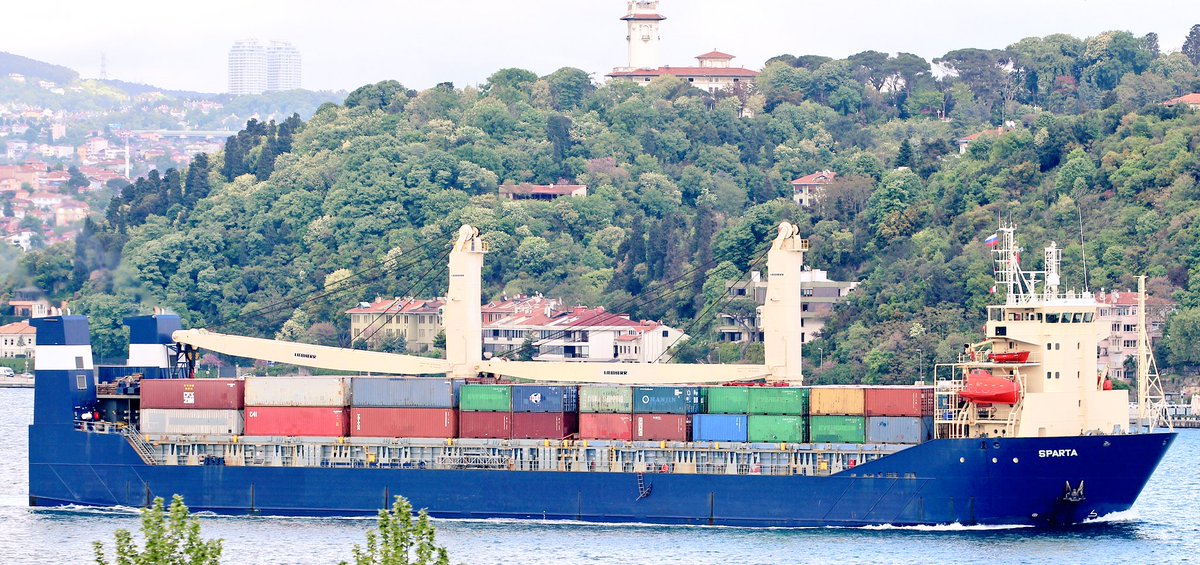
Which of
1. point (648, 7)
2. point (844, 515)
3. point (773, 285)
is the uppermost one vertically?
point (648, 7)

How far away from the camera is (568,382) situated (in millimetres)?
66375

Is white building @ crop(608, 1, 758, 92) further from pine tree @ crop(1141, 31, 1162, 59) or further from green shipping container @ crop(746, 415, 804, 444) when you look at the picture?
green shipping container @ crop(746, 415, 804, 444)

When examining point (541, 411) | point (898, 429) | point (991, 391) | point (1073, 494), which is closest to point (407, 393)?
point (541, 411)

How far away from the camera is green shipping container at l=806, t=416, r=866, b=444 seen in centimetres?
5794

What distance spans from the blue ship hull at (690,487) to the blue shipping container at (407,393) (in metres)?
1.74

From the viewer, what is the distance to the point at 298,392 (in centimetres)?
6209

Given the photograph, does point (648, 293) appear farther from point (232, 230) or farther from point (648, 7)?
point (648, 7)

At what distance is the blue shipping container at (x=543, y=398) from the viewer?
60.6 metres

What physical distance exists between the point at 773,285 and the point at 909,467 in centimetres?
832

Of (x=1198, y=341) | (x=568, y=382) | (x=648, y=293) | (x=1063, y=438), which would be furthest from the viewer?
(x=648, y=293)

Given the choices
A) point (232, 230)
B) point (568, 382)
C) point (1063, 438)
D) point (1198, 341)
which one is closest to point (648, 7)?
point (232, 230)

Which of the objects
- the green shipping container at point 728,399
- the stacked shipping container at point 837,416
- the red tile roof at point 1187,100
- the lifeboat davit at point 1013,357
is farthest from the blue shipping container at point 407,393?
the red tile roof at point 1187,100

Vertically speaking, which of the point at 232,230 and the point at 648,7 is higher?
the point at 648,7

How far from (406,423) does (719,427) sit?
27.1 feet
